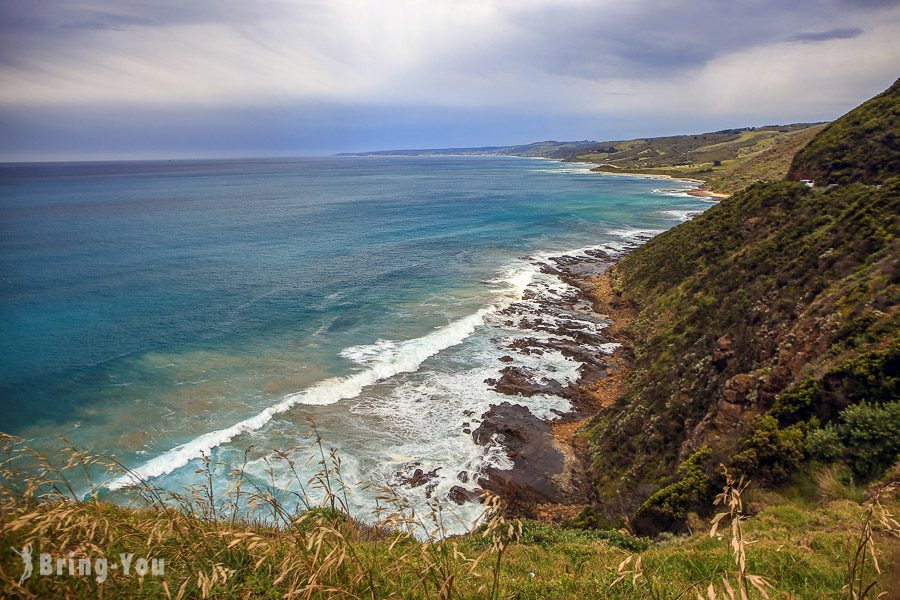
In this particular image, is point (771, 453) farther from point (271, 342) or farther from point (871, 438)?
point (271, 342)

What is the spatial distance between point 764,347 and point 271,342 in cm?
2767

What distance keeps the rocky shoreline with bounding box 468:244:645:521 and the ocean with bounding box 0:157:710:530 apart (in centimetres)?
83

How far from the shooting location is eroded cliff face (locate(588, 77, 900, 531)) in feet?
34.6

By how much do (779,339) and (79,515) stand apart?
18833 mm

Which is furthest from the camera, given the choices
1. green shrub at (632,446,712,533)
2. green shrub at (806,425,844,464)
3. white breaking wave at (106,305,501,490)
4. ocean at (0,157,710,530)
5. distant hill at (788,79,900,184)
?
distant hill at (788,79,900,184)

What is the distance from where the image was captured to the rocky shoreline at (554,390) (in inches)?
661

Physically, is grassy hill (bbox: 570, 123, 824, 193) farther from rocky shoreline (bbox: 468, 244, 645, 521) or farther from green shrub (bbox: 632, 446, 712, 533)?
green shrub (bbox: 632, 446, 712, 533)

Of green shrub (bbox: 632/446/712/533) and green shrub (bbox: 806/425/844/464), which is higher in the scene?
green shrub (bbox: 806/425/844/464)

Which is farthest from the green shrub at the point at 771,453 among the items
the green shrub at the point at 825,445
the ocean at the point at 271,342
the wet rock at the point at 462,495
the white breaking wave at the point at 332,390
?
the white breaking wave at the point at 332,390

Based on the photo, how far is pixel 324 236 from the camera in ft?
211

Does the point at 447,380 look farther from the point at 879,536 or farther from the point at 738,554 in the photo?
the point at 738,554

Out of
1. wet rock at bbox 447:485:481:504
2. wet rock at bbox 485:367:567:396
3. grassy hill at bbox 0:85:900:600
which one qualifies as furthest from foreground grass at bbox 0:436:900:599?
wet rock at bbox 485:367:567:396

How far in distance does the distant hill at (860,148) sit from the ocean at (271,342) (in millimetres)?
22906

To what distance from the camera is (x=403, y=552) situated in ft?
20.5
